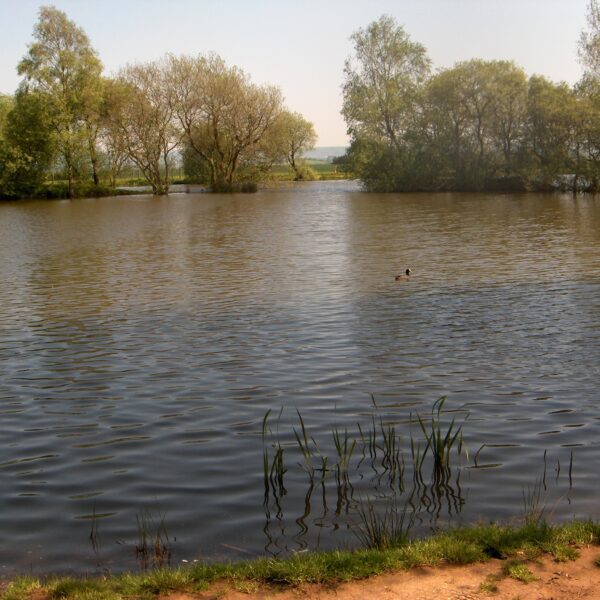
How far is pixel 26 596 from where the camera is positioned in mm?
5867

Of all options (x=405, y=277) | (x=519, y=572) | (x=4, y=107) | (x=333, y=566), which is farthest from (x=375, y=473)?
(x=4, y=107)

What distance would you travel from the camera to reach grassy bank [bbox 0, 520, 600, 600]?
592 cm

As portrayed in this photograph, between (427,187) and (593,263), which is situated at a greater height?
(427,187)

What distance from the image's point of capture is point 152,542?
23.4 feet

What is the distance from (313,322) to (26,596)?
38.2ft

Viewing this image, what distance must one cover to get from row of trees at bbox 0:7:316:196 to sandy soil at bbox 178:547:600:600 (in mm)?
76537

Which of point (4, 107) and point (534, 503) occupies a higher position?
point (4, 107)

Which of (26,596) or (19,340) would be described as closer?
(26,596)

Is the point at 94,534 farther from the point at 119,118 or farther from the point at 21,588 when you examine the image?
the point at 119,118

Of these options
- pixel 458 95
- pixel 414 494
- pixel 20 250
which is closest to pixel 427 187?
pixel 458 95

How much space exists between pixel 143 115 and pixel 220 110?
9.19m

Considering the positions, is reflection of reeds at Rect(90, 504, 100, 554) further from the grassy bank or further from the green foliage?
the green foliage

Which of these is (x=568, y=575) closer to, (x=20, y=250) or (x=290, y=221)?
(x=20, y=250)

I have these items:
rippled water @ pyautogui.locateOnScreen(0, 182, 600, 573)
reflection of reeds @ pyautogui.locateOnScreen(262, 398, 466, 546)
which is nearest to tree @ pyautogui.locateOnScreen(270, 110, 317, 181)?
rippled water @ pyautogui.locateOnScreen(0, 182, 600, 573)
